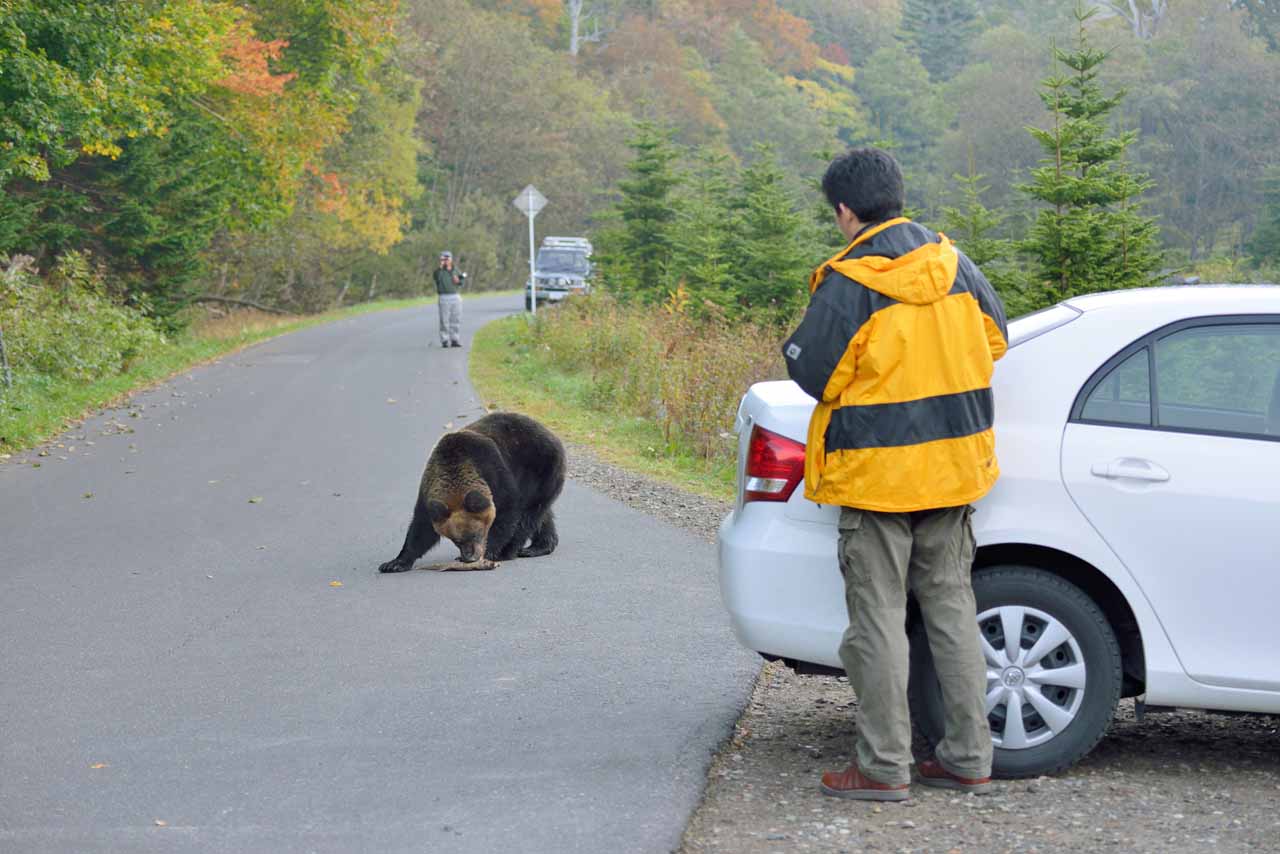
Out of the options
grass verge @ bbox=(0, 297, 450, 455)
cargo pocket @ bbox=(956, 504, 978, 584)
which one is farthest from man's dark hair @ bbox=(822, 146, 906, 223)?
grass verge @ bbox=(0, 297, 450, 455)

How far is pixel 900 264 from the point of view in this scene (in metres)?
4.86

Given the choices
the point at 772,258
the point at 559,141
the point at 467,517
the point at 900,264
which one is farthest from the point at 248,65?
the point at 559,141

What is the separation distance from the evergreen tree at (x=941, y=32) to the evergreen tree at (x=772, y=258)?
7795cm

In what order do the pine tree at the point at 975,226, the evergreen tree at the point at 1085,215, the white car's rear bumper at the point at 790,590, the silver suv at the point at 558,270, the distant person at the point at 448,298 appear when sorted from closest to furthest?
the white car's rear bumper at the point at 790,590, the evergreen tree at the point at 1085,215, the pine tree at the point at 975,226, the distant person at the point at 448,298, the silver suv at the point at 558,270

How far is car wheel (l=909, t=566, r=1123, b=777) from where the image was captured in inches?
203

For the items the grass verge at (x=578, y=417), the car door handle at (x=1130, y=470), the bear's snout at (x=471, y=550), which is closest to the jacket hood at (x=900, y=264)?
the car door handle at (x=1130, y=470)

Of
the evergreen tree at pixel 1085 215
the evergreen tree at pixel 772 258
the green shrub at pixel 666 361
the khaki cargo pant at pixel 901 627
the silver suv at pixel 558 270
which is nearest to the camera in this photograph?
the khaki cargo pant at pixel 901 627

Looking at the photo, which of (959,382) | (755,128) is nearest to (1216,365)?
(959,382)

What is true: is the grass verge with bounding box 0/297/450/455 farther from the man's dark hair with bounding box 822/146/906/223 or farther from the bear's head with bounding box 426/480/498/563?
the man's dark hair with bounding box 822/146/906/223

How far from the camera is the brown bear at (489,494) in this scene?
361 inches

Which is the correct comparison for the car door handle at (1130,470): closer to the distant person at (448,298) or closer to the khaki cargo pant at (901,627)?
the khaki cargo pant at (901,627)

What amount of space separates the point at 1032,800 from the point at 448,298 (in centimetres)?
2615

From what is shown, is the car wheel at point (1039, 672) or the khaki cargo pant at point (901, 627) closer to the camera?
the khaki cargo pant at point (901, 627)

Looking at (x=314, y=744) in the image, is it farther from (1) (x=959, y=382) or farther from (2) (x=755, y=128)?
(2) (x=755, y=128)
